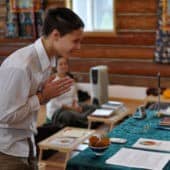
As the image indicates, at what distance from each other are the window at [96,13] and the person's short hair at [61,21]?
4355mm

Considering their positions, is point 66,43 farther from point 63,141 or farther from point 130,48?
point 130,48

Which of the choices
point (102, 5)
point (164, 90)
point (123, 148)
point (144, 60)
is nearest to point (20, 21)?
point (102, 5)

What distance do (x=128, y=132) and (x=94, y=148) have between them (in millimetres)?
541

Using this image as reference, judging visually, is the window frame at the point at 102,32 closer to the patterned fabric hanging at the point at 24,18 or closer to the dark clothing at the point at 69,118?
the patterned fabric hanging at the point at 24,18

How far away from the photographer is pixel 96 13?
624 cm

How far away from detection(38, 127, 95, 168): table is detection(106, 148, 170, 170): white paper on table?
1.28m

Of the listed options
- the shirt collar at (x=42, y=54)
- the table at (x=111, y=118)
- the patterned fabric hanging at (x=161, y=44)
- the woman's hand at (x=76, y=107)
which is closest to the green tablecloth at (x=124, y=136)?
the shirt collar at (x=42, y=54)

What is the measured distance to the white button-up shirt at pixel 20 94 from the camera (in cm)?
162

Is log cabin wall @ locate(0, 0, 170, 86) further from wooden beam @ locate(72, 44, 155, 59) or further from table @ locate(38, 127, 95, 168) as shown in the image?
table @ locate(38, 127, 95, 168)

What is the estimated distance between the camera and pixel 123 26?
234 inches

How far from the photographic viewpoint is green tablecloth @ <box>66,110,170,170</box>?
2.02m

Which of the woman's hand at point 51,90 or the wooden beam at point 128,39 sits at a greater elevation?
the woman's hand at point 51,90

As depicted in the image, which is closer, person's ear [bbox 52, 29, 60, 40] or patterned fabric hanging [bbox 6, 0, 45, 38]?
person's ear [bbox 52, 29, 60, 40]

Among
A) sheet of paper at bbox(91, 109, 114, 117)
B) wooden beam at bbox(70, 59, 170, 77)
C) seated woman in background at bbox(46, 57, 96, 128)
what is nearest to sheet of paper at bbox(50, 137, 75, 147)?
seated woman in background at bbox(46, 57, 96, 128)
